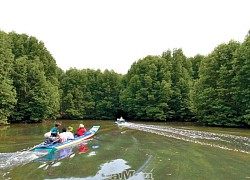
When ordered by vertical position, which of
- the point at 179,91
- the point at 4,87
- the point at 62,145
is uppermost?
the point at 179,91

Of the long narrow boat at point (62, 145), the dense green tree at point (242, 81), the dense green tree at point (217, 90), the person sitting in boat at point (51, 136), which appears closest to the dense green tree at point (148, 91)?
the dense green tree at point (217, 90)

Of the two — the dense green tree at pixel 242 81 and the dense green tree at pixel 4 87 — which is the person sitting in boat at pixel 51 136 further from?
the dense green tree at pixel 242 81

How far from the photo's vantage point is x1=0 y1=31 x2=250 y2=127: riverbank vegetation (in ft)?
135

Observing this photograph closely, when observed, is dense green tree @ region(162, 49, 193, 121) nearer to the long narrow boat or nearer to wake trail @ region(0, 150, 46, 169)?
the long narrow boat

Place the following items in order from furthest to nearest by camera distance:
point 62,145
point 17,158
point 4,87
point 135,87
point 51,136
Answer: point 135,87 → point 4,87 → point 51,136 → point 62,145 → point 17,158

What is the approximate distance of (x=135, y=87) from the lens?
65.0 m

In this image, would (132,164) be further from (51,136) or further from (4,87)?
(4,87)

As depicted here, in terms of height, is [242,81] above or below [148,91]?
below

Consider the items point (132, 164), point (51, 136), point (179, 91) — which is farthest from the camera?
point (179, 91)

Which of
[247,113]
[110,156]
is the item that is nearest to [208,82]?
[247,113]

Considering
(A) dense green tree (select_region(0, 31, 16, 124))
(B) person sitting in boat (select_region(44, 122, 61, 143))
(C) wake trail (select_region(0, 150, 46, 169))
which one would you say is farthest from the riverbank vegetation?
(C) wake trail (select_region(0, 150, 46, 169))

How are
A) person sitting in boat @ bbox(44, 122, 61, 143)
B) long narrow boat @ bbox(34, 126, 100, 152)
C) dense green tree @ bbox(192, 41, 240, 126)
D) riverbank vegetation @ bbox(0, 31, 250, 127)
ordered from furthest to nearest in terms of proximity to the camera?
1. dense green tree @ bbox(192, 41, 240, 126)
2. riverbank vegetation @ bbox(0, 31, 250, 127)
3. person sitting in boat @ bbox(44, 122, 61, 143)
4. long narrow boat @ bbox(34, 126, 100, 152)

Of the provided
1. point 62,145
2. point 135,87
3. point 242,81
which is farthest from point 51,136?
point 135,87

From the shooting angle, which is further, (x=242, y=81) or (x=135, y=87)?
(x=135, y=87)
